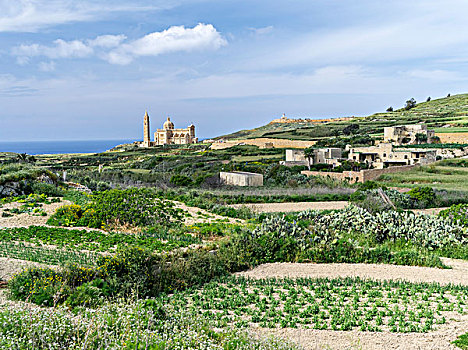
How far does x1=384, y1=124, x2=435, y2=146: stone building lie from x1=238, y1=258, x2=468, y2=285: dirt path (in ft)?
151

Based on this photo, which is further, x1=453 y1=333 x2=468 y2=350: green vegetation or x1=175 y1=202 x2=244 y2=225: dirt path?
x1=175 y1=202 x2=244 y2=225: dirt path

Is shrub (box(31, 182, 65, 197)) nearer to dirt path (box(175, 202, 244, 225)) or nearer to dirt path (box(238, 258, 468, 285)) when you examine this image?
dirt path (box(175, 202, 244, 225))

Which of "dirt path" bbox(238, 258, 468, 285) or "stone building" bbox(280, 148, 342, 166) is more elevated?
"stone building" bbox(280, 148, 342, 166)

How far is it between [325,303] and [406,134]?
172 feet

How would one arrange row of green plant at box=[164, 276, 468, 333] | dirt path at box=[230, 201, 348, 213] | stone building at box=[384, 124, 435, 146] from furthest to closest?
stone building at box=[384, 124, 435, 146]
dirt path at box=[230, 201, 348, 213]
row of green plant at box=[164, 276, 468, 333]

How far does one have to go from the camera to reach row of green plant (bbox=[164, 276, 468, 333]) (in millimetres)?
6715

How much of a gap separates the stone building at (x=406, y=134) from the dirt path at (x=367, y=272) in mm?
45896

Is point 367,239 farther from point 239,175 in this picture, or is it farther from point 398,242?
point 239,175

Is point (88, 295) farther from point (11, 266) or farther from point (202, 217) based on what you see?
point (202, 217)

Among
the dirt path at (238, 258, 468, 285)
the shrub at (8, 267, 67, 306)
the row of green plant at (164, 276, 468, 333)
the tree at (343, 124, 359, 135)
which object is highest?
the tree at (343, 124, 359, 135)

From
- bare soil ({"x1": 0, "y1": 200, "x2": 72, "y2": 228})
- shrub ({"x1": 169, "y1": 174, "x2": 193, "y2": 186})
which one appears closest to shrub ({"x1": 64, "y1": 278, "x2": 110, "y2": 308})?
bare soil ({"x1": 0, "y1": 200, "x2": 72, "y2": 228})

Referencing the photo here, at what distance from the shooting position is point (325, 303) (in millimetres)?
7598

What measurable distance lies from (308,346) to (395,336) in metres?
1.39

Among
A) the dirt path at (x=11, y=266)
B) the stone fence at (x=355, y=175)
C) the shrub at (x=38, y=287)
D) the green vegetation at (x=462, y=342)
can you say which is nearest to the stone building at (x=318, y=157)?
the stone fence at (x=355, y=175)
